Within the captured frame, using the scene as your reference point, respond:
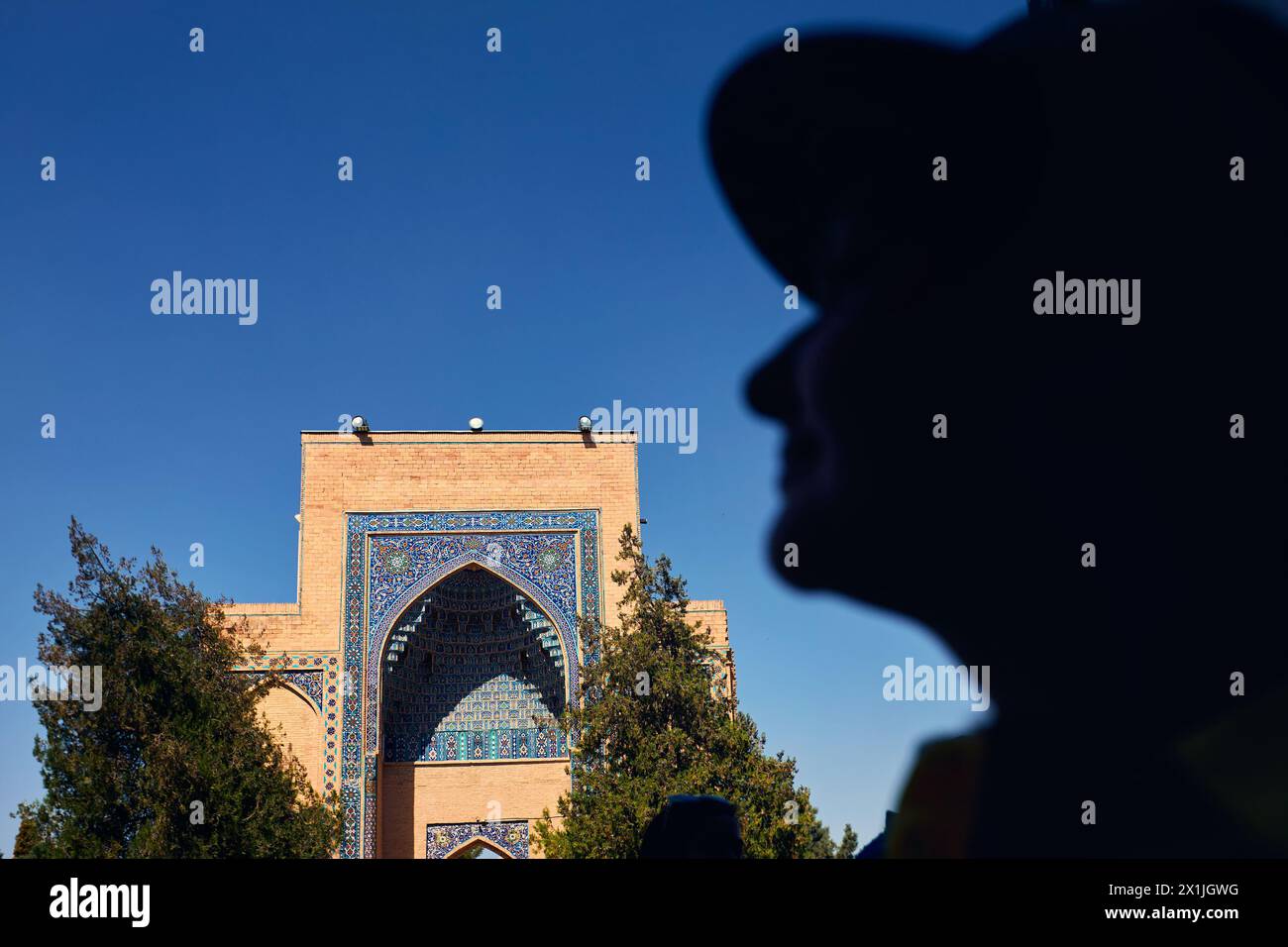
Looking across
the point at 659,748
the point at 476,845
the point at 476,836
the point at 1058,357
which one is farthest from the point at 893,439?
the point at 476,845

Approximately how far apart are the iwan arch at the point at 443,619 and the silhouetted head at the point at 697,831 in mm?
8919

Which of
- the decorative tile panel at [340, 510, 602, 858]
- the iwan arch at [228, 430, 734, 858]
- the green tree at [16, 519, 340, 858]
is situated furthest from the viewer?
the decorative tile panel at [340, 510, 602, 858]

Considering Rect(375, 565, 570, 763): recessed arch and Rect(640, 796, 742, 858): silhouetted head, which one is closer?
Rect(640, 796, 742, 858): silhouetted head

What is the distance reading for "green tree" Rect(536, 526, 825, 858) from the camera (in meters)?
7.78

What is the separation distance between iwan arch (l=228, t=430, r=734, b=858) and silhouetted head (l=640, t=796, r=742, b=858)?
892cm

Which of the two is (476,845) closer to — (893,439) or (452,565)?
(452,565)

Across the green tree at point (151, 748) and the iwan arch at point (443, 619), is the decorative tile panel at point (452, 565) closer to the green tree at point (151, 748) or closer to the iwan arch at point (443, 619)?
the iwan arch at point (443, 619)

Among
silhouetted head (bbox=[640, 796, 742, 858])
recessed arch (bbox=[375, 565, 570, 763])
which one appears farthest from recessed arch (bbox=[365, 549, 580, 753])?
silhouetted head (bbox=[640, 796, 742, 858])

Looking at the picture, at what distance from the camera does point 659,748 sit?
26.1 ft

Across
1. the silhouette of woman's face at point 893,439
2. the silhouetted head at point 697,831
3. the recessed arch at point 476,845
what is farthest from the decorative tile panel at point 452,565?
the silhouette of woman's face at point 893,439

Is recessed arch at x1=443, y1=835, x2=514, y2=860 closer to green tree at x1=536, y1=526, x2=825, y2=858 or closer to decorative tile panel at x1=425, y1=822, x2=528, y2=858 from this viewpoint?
decorative tile panel at x1=425, y1=822, x2=528, y2=858

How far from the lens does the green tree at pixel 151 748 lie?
7.71 meters
